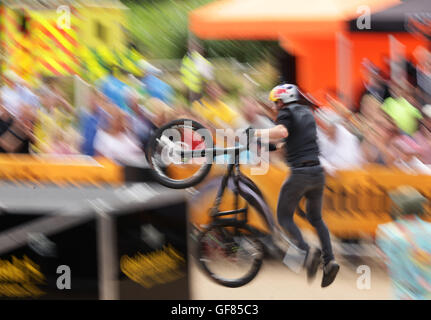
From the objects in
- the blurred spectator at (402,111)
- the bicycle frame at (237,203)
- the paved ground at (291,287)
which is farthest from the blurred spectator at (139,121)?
the blurred spectator at (402,111)

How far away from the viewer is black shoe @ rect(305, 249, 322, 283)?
11.7 feet

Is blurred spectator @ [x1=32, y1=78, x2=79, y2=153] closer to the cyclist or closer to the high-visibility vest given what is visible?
the high-visibility vest

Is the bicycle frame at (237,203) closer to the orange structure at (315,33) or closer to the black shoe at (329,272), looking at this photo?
the black shoe at (329,272)

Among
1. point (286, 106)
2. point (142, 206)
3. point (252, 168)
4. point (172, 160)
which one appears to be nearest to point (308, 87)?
point (286, 106)

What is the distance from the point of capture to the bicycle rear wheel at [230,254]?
3.61 metres

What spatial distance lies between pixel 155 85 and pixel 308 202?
88cm

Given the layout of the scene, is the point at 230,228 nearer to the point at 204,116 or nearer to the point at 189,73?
the point at 204,116

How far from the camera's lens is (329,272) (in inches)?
140

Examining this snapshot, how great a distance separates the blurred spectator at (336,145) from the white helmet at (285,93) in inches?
5.6

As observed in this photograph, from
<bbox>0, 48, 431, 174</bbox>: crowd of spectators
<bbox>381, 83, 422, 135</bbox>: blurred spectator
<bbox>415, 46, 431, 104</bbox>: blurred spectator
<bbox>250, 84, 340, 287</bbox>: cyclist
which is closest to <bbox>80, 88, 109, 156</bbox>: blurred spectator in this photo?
<bbox>0, 48, 431, 174</bbox>: crowd of spectators

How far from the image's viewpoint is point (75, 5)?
351cm

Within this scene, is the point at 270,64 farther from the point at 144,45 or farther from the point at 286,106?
the point at 144,45

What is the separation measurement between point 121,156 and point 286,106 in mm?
792

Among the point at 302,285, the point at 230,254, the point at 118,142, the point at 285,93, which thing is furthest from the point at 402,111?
the point at 118,142
